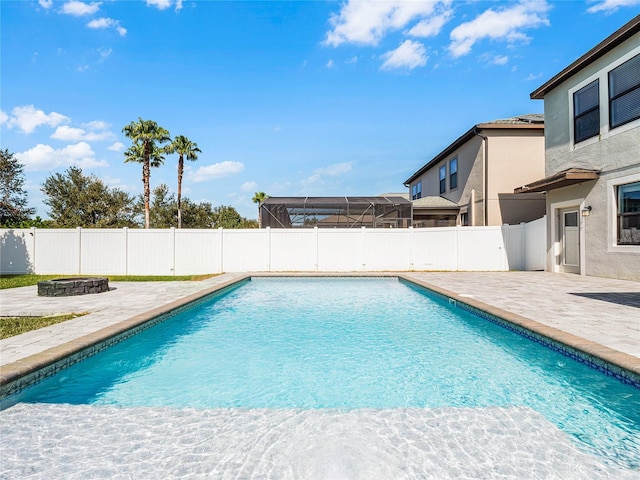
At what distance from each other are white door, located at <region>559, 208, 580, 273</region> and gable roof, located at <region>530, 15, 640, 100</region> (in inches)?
175

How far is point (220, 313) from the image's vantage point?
7.84 metres

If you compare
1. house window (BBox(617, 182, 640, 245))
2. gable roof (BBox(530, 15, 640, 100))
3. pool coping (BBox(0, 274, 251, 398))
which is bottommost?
pool coping (BBox(0, 274, 251, 398))

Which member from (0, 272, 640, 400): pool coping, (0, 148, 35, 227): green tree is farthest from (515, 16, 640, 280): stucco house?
(0, 148, 35, 227): green tree

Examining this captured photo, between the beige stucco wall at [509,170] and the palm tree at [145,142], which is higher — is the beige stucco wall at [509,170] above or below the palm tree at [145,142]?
below

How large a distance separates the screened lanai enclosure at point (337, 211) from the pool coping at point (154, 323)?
978cm

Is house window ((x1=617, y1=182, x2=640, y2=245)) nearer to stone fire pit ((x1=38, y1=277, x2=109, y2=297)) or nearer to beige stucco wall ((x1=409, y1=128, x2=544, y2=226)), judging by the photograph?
beige stucco wall ((x1=409, y1=128, x2=544, y2=226))

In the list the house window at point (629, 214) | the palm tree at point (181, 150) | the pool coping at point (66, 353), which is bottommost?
the pool coping at point (66, 353)

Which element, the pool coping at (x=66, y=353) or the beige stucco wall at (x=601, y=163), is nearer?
the pool coping at (x=66, y=353)

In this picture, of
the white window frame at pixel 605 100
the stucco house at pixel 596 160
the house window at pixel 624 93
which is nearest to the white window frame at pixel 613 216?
the stucco house at pixel 596 160

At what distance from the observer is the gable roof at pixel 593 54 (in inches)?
357

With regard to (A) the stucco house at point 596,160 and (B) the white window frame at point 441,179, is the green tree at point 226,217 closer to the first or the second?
(B) the white window frame at point 441,179

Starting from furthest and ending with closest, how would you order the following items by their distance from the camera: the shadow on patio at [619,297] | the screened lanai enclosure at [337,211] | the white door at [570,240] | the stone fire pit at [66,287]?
1. the screened lanai enclosure at [337,211]
2. the white door at [570,240]
3. the stone fire pit at [66,287]
4. the shadow on patio at [619,297]

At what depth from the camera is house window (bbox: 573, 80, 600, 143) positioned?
10.7 metres

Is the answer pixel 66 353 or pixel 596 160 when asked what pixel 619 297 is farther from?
pixel 66 353
